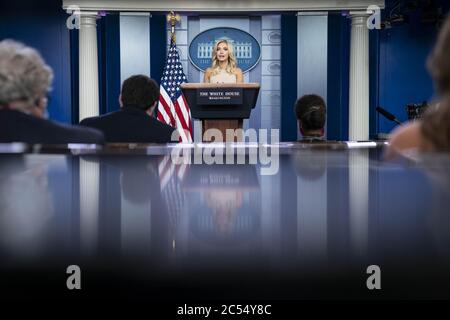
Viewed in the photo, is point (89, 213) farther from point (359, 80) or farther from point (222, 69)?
point (359, 80)

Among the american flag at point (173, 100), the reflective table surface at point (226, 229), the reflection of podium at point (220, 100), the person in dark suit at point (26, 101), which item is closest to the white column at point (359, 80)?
the american flag at point (173, 100)

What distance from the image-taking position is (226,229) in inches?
58.0

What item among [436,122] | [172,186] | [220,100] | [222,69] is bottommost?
[172,186]

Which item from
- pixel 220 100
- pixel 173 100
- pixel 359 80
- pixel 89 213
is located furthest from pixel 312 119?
pixel 359 80

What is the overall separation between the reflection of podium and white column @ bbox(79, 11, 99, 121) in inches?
150

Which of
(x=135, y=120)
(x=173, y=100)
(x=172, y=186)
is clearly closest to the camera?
(x=172, y=186)

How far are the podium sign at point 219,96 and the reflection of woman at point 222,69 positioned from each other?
45.4 inches

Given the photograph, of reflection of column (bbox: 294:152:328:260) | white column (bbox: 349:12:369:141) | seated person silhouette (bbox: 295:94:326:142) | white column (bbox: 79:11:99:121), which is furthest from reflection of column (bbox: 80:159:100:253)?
white column (bbox: 349:12:369:141)

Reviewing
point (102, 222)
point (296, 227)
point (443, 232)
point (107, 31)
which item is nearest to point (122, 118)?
point (102, 222)

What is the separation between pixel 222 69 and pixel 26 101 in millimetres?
4749

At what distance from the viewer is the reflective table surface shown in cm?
142

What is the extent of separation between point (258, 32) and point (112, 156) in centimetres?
773

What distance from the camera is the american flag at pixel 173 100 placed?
6.46 metres

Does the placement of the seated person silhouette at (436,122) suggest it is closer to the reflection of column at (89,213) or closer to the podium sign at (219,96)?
the reflection of column at (89,213)
